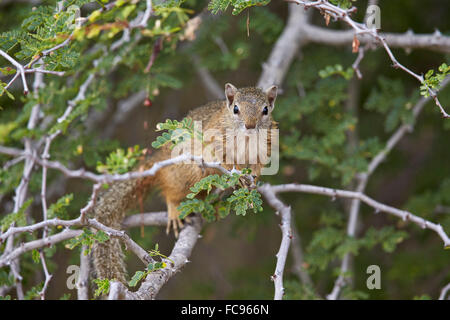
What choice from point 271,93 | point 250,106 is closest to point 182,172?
point 250,106

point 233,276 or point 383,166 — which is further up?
point 383,166

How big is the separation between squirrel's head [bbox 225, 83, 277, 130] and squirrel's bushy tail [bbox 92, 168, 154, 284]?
29.2 inches

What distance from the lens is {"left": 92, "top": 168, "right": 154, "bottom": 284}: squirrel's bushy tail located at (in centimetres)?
269

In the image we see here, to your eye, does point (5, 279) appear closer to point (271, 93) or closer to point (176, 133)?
point (176, 133)

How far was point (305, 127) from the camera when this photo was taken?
4.72 metres

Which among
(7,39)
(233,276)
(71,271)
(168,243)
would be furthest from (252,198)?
(168,243)

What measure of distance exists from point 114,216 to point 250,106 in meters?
1.04

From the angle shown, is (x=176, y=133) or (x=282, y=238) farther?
(x=282, y=238)

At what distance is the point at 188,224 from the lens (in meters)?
3.12

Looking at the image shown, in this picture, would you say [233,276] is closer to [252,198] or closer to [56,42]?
[252,198]

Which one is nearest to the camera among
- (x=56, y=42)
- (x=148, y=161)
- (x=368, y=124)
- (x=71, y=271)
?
(x=56, y=42)

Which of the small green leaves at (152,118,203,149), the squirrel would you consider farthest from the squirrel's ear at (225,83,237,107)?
the small green leaves at (152,118,203,149)

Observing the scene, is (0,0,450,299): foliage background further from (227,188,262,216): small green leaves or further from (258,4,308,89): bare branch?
(227,188,262,216): small green leaves

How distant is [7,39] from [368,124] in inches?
137
